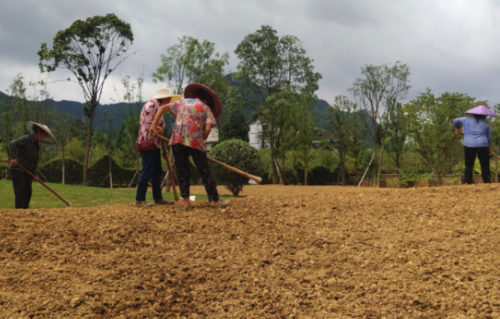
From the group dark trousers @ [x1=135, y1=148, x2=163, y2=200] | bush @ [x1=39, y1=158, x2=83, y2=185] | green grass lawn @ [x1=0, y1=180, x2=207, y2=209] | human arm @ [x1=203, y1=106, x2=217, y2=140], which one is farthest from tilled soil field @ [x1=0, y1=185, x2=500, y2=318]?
bush @ [x1=39, y1=158, x2=83, y2=185]

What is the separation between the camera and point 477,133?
7.51m

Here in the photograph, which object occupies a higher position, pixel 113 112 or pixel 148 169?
pixel 113 112

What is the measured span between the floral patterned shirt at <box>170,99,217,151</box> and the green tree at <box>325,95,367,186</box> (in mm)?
19639

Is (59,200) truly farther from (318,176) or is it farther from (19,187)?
(318,176)

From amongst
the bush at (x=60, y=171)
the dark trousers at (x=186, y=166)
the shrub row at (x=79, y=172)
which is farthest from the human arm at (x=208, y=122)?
the bush at (x=60, y=171)

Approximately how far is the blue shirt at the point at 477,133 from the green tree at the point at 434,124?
6.69 m

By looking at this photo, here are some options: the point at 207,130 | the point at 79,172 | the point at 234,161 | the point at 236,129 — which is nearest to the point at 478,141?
the point at 207,130

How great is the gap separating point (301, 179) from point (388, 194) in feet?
63.8

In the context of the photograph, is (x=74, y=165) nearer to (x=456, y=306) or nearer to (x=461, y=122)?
(x=461, y=122)

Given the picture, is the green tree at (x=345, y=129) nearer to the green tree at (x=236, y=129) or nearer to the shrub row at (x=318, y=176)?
the shrub row at (x=318, y=176)

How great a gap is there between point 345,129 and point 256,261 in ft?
71.3

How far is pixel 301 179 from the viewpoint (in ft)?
83.7

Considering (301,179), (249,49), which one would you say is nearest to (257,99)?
(249,49)

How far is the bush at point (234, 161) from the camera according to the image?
1231cm
